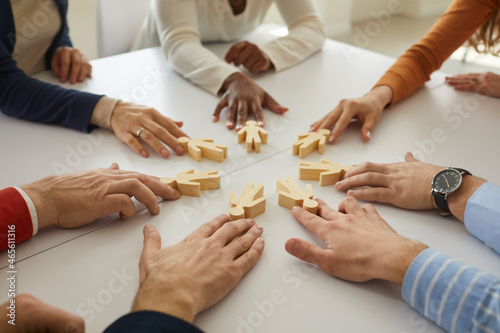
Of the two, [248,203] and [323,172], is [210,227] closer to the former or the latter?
[248,203]

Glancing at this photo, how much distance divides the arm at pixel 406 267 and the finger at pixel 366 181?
4.7 inches

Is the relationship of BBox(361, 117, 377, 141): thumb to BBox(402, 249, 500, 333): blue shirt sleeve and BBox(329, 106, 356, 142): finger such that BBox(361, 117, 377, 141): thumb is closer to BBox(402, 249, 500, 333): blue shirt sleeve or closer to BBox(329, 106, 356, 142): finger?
BBox(329, 106, 356, 142): finger

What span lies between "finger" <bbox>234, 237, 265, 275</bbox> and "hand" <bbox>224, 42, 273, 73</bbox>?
1013mm

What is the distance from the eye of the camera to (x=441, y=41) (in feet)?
5.33

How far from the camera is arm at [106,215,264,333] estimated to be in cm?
71

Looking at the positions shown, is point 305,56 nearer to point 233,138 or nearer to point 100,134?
point 233,138

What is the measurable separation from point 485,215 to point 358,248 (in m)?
0.31

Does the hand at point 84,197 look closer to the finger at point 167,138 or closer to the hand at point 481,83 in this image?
the finger at point 167,138

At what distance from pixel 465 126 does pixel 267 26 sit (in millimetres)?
1287

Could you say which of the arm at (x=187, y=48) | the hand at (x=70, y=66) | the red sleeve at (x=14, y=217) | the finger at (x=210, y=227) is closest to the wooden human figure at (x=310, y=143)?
the finger at (x=210, y=227)

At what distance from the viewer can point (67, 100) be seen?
1.38m

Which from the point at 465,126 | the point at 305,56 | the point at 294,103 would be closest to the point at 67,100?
the point at 294,103

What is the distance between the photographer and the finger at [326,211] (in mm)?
965

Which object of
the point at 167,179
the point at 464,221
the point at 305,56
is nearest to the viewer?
the point at 464,221
